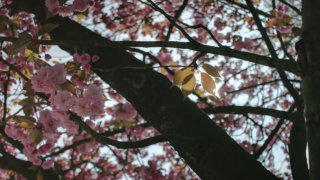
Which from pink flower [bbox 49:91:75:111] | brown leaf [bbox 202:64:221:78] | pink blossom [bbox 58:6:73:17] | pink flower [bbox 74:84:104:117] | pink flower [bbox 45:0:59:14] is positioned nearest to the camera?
brown leaf [bbox 202:64:221:78]

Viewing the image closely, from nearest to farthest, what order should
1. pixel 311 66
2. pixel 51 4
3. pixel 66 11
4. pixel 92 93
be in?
pixel 311 66 < pixel 92 93 < pixel 51 4 < pixel 66 11

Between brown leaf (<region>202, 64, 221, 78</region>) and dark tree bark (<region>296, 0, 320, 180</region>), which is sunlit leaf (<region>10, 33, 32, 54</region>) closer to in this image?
brown leaf (<region>202, 64, 221, 78</region>)

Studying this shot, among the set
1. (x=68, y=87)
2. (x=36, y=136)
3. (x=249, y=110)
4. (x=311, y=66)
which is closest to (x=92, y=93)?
(x=68, y=87)

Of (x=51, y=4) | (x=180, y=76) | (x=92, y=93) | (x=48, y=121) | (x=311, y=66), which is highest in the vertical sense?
(x=51, y=4)

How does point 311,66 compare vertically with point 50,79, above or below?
below

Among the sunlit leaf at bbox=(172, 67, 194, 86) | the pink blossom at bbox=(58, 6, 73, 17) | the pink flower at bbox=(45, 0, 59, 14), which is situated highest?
the pink blossom at bbox=(58, 6, 73, 17)

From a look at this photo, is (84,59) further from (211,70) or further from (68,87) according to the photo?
(211,70)

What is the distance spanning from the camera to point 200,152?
4.76 feet

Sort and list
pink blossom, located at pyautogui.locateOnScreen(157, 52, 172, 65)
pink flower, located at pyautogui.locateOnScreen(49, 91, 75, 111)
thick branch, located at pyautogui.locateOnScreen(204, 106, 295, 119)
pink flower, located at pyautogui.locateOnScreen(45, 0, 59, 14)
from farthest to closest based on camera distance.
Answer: pink blossom, located at pyautogui.locateOnScreen(157, 52, 172, 65) < thick branch, located at pyautogui.locateOnScreen(204, 106, 295, 119) < pink flower, located at pyautogui.locateOnScreen(45, 0, 59, 14) < pink flower, located at pyautogui.locateOnScreen(49, 91, 75, 111)

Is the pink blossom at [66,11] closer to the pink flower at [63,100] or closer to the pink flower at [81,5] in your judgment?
the pink flower at [81,5]

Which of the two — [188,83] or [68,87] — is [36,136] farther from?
[188,83]

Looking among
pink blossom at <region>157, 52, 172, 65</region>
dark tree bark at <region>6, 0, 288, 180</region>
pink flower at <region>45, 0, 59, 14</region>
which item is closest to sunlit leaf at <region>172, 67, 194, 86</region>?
dark tree bark at <region>6, 0, 288, 180</region>

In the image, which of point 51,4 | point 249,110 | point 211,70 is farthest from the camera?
point 249,110

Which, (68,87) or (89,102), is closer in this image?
(68,87)
